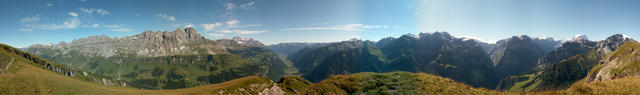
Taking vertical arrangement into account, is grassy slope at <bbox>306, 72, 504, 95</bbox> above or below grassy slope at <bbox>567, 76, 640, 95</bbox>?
below

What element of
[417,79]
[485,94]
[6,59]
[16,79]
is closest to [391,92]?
[417,79]

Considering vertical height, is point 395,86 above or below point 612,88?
below

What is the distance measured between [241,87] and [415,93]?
32.5 meters

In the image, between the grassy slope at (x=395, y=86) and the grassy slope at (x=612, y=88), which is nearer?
the grassy slope at (x=612, y=88)

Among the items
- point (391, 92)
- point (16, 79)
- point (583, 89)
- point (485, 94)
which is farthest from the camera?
point (16, 79)

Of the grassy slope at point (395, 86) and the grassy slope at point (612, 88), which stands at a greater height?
the grassy slope at point (612, 88)

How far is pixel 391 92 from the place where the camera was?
58.6 feet

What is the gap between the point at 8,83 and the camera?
1735 inches

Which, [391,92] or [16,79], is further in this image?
[16,79]

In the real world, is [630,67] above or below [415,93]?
below

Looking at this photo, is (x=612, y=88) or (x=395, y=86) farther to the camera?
(x=395, y=86)

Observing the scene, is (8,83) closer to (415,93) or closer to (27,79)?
(27,79)

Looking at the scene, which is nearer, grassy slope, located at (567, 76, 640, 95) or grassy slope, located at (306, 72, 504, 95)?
grassy slope, located at (567, 76, 640, 95)

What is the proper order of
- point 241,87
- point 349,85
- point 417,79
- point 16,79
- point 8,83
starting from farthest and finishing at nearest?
1. point 16,79
2. point 8,83
3. point 241,87
4. point 349,85
5. point 417,79
